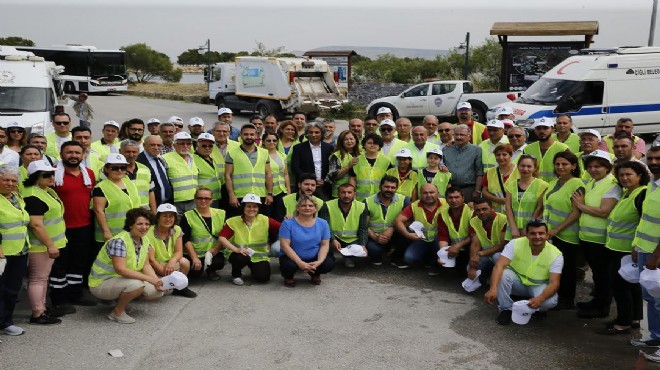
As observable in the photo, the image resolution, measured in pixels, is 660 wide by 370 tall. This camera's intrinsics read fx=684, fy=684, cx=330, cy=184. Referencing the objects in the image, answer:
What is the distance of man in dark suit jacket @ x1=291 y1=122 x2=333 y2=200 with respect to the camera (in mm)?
8945

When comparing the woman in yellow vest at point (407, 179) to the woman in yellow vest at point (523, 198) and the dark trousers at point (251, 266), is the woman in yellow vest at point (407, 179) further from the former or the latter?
the dark trousers at point (251, 266)

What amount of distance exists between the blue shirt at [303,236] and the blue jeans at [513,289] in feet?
7.15

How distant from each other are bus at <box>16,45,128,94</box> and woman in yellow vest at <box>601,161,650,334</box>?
33.6 m

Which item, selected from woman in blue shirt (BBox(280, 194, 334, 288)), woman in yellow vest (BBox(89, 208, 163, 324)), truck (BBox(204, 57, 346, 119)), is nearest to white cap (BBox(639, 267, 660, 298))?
woman in blue shirt (BBox(280, 194, 334, 288))

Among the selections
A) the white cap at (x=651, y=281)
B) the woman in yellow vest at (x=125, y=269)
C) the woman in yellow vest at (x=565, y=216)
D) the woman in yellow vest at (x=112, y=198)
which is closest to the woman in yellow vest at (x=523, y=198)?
the woman in yellow vest at (x=565, y=216)

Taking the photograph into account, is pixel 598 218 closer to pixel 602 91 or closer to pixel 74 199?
pixel 74 199

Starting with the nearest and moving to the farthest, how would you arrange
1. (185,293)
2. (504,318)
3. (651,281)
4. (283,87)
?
(651,281), (504,318), (185,293), (283,87)

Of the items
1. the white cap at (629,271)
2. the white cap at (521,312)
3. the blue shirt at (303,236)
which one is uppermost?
the white cap at (629,271)

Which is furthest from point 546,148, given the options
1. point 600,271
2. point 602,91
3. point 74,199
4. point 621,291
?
→ point 602,91

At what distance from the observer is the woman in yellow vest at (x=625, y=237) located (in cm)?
605

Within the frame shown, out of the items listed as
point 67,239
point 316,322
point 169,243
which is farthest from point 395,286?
point 67,239

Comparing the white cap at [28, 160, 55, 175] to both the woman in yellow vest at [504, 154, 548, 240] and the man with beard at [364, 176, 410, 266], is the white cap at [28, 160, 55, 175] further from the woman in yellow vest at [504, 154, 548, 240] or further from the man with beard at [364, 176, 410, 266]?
the woman in yellow vest at [504, 154, 548, 240]

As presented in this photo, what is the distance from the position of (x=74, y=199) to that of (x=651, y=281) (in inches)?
206

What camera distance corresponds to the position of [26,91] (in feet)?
46.5
